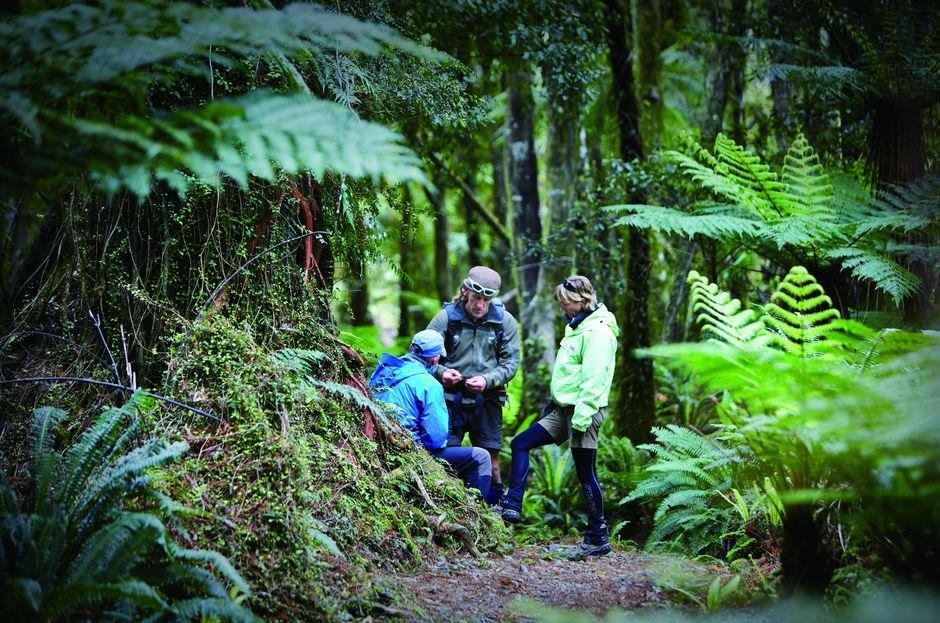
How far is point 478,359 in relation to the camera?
548 centimetres

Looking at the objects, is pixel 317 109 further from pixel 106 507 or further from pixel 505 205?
pixel 505 205

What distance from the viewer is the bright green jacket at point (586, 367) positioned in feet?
14.8

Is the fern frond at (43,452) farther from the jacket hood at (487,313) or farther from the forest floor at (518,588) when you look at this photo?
the jacket hood at (487,313)

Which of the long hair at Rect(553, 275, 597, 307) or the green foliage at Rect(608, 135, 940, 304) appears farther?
the long hair at Rect(553, 275, 597, 307)

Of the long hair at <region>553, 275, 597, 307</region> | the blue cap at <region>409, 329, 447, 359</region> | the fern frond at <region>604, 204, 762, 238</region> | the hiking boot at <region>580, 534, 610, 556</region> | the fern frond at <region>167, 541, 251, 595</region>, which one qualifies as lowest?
the hiking boot at <region>580, 534, 610, 556</region>

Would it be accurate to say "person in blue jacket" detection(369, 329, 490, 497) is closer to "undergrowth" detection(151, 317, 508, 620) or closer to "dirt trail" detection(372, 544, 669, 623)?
"undergrowth" detection(151, 317, 508, 620)

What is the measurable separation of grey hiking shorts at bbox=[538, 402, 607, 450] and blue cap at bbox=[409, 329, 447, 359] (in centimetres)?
107

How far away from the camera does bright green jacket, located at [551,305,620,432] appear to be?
4504 mm

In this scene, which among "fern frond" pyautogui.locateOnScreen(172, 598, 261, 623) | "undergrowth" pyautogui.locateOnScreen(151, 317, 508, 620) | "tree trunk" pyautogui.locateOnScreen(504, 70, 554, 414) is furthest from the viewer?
"tree trunk" pyautogui.locateOnScreen(504, 70, 554, 414)

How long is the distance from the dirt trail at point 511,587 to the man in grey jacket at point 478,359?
1401mm

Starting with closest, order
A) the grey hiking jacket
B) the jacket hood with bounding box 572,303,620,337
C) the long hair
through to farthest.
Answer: the jacket hood with bounding box 572,303,620,337
the long hair
the grey hiking jacket

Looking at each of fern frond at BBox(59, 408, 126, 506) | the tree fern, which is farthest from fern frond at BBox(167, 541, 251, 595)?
the tree fern

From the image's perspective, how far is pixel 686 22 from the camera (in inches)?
423

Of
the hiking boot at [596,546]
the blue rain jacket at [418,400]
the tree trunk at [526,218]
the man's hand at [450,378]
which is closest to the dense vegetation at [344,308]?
the blue rain jacket at [418,400]
